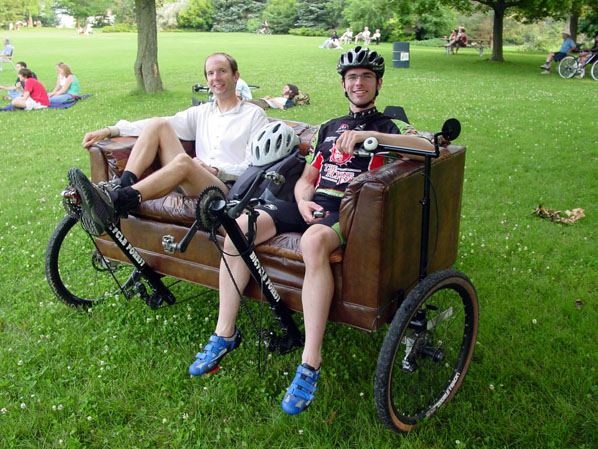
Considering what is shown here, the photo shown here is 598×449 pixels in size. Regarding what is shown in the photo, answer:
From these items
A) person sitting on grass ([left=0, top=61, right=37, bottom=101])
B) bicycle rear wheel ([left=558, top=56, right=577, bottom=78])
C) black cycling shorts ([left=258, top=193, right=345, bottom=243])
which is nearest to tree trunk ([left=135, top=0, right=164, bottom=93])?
person sitting on grass ([left=0, top=61, right=37, bottom=101])

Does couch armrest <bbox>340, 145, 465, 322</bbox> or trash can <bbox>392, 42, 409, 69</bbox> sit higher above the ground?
trash can <bbox>392, 42, 409, 69</bbox>

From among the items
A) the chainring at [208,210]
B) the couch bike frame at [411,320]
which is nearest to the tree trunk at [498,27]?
the couch bike frame at [411,320]

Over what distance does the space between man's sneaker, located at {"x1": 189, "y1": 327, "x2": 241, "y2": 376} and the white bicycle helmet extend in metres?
1.27

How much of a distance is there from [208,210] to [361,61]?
1363 mm

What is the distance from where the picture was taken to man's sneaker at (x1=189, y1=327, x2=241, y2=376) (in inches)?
122

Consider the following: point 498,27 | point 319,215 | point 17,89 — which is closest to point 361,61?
point 319,215

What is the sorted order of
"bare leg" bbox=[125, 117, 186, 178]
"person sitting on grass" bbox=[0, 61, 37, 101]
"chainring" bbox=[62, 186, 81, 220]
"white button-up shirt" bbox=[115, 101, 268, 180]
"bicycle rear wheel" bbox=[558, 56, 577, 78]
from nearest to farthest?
"chainring" bbox=[62, 186, 81, 220], "bare leg" bbox=[125, 117, 186, 178], "white button-up shirt" bbox=[115, 101, 268, 180], "person sitting on grass" bbox=[0, 61, 37, 101], "bicycle rear wheel" bbox=[558, 56, 577, 78]

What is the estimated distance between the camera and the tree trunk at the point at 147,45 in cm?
1280

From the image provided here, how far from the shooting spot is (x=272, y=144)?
379 centimetres

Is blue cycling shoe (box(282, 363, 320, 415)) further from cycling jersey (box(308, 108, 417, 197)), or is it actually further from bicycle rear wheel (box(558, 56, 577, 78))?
bicycle rear wheel (box(558, 56, 577, 78))

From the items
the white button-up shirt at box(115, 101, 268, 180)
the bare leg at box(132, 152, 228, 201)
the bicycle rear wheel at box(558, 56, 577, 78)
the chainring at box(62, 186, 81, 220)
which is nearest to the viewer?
the chainring at box(62, 186, 81, 220)

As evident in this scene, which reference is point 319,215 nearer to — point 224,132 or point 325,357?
point 325,357

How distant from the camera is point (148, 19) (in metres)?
12.8

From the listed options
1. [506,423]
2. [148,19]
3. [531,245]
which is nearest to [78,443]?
[506,423]
